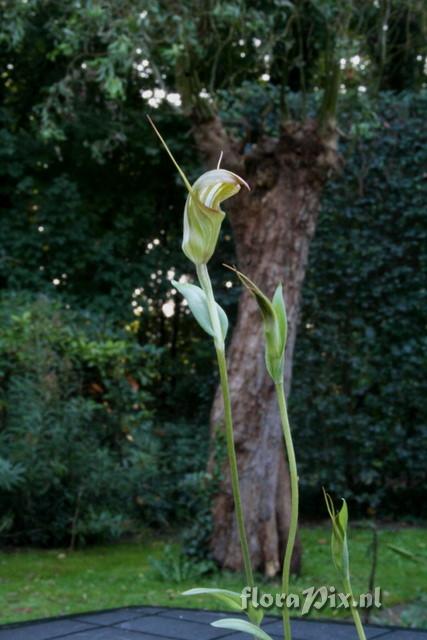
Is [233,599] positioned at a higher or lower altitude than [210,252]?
lower

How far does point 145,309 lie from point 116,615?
6.90 m

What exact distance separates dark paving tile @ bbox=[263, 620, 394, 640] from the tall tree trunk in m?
1.89

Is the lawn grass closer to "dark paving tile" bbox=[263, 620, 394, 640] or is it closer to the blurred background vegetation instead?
the blurred background vegetation

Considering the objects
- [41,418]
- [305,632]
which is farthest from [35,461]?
[305,632]

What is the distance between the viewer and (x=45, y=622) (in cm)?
392

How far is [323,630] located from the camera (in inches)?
145

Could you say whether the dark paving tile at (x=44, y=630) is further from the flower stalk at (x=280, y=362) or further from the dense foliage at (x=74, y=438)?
the dense foliage at (x=74, y=438)

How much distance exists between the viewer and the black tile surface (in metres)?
3.53

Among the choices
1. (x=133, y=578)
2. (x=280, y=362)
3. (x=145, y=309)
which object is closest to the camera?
(x=280, y=362)

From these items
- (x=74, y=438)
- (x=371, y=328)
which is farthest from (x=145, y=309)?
(x=74, y=438)

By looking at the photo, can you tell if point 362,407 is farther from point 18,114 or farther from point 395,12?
point 18,114

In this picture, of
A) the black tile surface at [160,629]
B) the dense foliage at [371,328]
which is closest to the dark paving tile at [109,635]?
the black tile surface at [160,629]

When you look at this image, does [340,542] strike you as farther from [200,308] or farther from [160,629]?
[160,629]

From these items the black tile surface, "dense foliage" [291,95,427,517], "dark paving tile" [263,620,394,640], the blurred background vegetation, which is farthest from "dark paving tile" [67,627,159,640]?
"dense foliage" [291,95,427,517]
